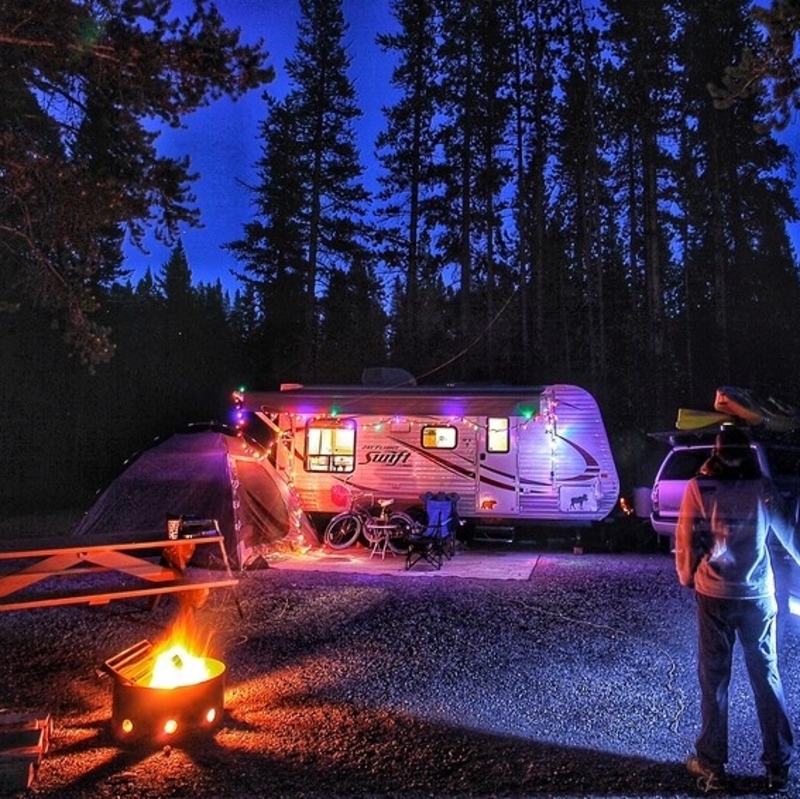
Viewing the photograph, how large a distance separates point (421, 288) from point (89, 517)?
614 inches

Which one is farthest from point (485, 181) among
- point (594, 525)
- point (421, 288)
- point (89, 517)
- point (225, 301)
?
point (225, 301)

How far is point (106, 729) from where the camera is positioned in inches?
170

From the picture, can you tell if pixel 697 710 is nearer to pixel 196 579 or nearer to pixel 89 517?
pixel 196 579

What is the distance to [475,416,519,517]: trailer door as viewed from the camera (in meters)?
11.9

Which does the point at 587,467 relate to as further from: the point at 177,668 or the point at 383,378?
the point at 177,668

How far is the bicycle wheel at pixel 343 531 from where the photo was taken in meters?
12.0

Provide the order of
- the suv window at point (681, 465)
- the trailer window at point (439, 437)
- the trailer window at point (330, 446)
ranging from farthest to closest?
1. the trailer window at point (330, 446)
2. the trailer window at point (439, 437)
3. the suv window at point (681, 465)

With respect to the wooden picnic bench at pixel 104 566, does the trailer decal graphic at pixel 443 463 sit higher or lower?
higher

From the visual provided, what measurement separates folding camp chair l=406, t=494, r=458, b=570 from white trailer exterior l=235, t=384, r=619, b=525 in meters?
0.85

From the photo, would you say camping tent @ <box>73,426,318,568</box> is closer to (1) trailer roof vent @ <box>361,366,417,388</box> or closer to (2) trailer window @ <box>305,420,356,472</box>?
(2) trailer window @ <box>305,420,356,472</box>

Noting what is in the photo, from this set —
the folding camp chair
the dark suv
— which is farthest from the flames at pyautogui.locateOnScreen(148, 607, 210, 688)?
the dark suv

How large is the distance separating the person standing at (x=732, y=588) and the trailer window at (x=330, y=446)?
9.00 meters

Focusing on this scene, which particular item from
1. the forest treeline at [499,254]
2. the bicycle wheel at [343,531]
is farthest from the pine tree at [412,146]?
the bicycle wheel at [343,531]

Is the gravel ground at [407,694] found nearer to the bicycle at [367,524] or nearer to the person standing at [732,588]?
the person standing at [732,588]
